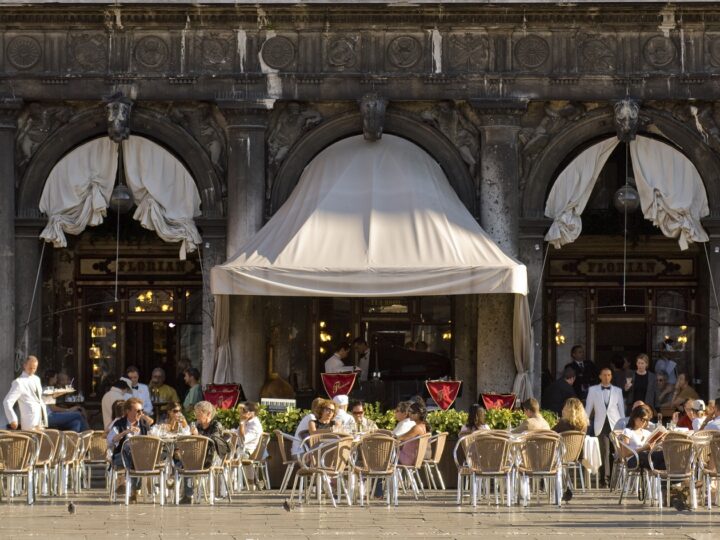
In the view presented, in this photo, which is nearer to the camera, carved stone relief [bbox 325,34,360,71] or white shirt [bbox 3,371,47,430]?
white shirt [bbox 3,371,47,430]

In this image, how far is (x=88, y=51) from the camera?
86.6ft

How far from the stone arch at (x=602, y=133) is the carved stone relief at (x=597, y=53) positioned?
2.05 ft

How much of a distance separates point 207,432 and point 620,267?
10.5 metres

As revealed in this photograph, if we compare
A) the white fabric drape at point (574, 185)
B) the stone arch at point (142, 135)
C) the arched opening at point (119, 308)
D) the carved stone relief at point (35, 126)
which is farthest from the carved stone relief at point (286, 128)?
the white fabric drape at point (574, 185)

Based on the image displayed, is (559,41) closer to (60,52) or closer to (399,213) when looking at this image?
(399,213)

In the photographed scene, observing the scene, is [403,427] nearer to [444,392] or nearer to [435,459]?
[435,459]

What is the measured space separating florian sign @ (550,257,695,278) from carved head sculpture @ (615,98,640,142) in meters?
3.56

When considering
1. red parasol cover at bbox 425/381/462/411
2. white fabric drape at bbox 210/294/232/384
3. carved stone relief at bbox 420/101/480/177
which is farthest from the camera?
carved stone relief at bbox 420/101/480/177

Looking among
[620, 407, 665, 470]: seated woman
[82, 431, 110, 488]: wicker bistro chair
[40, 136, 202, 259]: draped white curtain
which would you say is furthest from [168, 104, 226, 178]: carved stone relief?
[620, 407, 665, 470]: seated woman

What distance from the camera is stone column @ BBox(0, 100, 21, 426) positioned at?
2628 centimetres

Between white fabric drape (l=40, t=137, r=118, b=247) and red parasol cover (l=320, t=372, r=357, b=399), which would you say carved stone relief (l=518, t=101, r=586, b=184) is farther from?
white fabric drape (l=40, t=137, r=118, b=247)

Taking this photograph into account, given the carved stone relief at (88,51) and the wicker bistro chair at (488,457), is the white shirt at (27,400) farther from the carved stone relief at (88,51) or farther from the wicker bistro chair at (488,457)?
the wicker bistro chair at (488,457)

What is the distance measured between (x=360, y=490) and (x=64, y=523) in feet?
12.3

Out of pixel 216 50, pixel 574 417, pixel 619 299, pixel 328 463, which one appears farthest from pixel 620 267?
pixel 328 463
